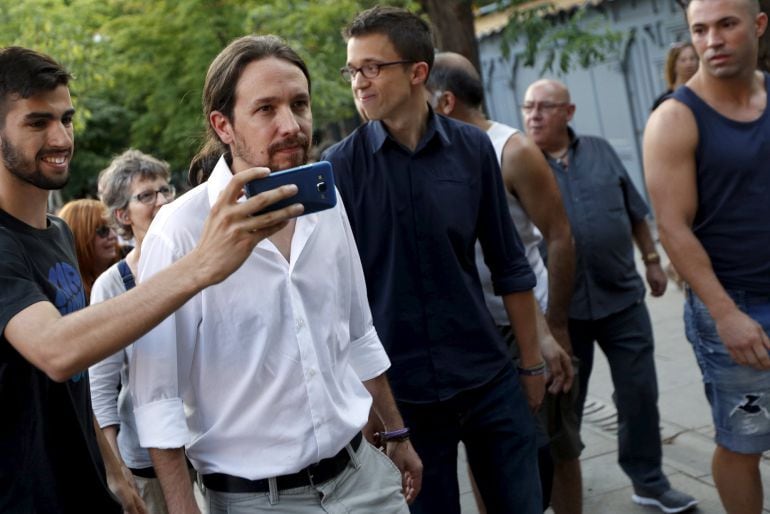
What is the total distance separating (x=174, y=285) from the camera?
8.66ft

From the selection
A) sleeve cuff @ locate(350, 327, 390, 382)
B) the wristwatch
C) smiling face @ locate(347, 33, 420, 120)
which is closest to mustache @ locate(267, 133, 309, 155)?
sleeve cuff @ locate(350, 327, 390, 382)

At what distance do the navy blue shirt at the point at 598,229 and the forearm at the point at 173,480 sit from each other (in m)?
3.15

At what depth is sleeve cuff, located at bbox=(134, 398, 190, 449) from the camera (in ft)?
9.82

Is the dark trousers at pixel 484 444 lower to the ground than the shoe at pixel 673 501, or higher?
higher

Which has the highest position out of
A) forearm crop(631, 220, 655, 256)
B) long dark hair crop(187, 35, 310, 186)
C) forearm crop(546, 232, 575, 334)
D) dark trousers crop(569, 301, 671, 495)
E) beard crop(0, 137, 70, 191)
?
long dark hair crop(187, 35, 310, 186)

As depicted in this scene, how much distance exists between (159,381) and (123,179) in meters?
2.42

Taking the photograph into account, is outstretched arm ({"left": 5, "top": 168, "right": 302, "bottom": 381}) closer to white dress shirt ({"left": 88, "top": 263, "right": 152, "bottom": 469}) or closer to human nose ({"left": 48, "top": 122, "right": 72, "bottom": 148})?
human nose ({"left": 48, "top": 122, "right": 72, "bottom": 148})

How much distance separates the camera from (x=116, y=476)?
11.5 ft

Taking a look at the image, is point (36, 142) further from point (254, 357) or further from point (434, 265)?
point (434, 265)

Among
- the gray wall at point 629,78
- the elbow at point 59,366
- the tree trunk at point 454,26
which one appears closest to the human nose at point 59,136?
the elbow at point 59,366

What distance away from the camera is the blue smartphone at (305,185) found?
8.82 feet

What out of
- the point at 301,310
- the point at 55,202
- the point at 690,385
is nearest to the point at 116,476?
the point at 301,310

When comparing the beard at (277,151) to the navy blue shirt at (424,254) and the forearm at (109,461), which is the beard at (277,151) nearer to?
the forearm at (109,461)

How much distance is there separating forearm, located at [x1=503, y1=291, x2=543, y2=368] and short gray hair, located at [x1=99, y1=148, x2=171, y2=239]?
1.77 m
